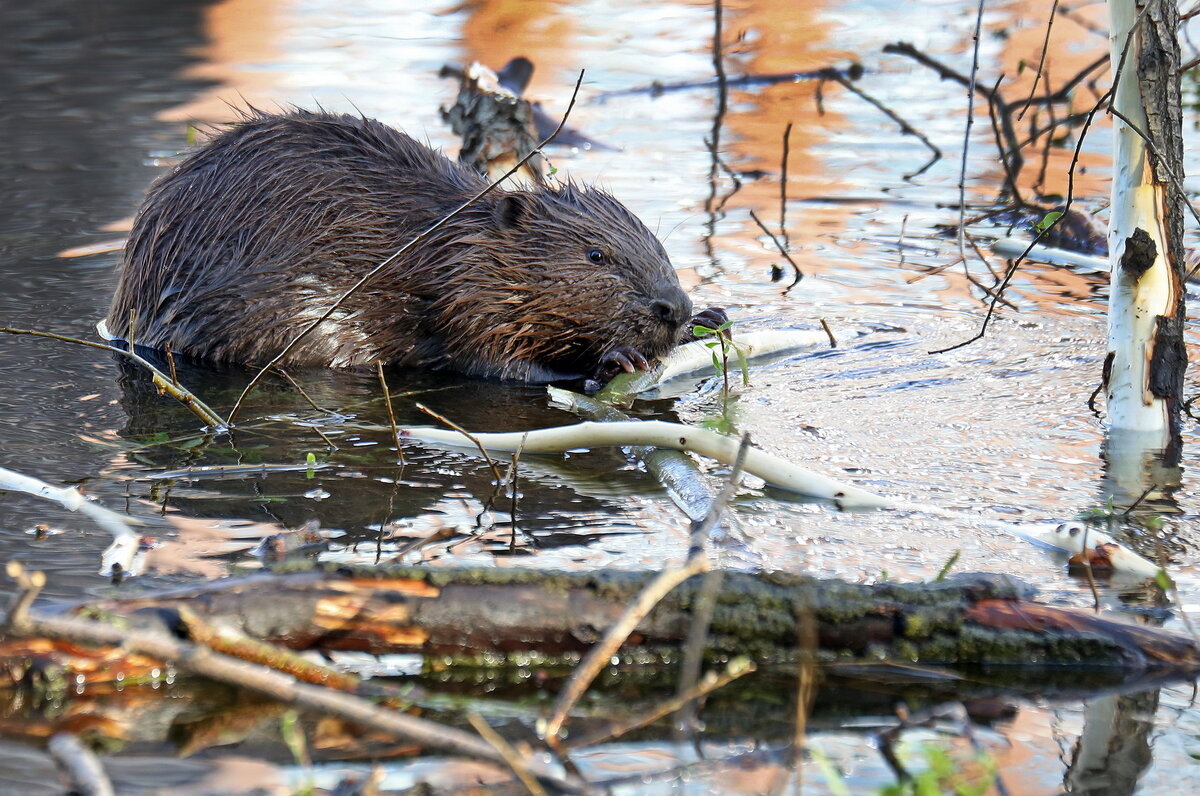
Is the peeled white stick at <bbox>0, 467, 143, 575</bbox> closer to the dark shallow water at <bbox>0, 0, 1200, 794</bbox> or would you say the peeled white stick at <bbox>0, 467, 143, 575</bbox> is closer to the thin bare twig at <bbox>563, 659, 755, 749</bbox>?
the dark shallow water at <bbox>0, 0, 1200, 794</bbox>

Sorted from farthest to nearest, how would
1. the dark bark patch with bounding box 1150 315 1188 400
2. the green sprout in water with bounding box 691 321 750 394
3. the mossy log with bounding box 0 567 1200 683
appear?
the green sprout in water with bounding box 691 321 750 394 < the dark bark patch with bounding box 1150 315 1188 400 < the mossy log with bounding box 0 567 1200 683

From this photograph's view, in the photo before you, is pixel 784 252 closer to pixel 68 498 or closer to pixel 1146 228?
pixel 1146 228

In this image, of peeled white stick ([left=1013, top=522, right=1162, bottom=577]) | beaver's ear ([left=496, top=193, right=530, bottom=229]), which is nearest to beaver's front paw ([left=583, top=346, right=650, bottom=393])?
beaver's ear ([left=496, top=193, right=530, bottom=229])

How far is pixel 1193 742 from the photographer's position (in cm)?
225

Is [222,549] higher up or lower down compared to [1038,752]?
lower down

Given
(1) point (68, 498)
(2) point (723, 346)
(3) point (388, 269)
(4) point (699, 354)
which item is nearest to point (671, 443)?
(2) point (723, 346)

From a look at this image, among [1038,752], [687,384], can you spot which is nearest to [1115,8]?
[687,384]

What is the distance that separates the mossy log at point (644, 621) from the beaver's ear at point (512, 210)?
2.44 m

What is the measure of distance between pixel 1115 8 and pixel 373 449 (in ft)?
7.08

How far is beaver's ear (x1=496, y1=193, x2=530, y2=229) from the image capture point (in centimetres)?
468

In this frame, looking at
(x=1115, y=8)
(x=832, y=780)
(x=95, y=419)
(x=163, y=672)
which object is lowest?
(x=95, y=419)

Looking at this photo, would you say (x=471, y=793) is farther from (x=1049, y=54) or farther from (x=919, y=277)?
(x=1049, y=54)

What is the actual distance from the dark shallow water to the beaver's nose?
26 cm

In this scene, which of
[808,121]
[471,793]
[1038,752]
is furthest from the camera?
[808,121]
